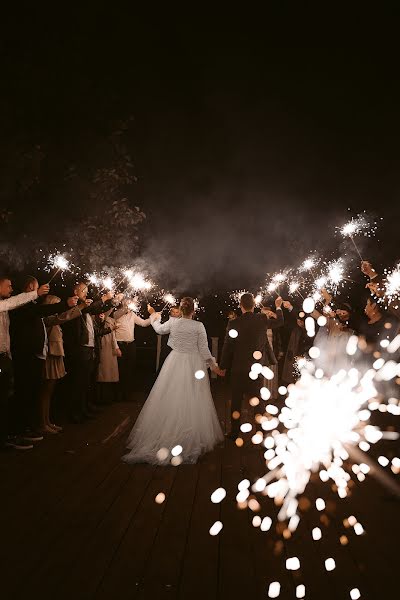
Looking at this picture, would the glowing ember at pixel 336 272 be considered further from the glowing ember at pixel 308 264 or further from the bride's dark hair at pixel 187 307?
the bride's dark hair at pixel 187 307

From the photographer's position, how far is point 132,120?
30.5 ft

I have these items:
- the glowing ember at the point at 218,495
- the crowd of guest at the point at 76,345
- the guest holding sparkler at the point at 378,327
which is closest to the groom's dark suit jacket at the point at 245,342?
the crowd of guest at the point at 76,345

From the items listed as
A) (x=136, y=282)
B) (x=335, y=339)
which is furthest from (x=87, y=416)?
(x=335, y=339)

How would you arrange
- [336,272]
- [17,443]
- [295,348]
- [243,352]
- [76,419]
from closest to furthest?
1. [17,443]
2. [243,352]
3. [76,419]
4. [295,348]
5. [336,272]

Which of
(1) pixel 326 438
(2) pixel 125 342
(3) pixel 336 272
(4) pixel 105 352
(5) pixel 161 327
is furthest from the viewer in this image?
(3) pixel 336 272

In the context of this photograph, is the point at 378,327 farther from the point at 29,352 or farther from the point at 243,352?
the point at 29,352

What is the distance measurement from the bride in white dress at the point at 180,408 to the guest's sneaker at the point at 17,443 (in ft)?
4.36

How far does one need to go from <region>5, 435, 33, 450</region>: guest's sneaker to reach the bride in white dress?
1.33 metres

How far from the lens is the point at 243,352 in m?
7.14

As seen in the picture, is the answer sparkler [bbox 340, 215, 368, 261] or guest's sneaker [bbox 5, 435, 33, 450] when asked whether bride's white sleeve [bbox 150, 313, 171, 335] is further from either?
sparkler [bbox 340, 215, 368, 261]

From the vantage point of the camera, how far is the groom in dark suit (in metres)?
7.03

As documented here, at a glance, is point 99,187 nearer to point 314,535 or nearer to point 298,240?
point 314,535

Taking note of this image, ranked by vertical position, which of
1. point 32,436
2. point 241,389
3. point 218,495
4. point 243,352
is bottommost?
point 218,495

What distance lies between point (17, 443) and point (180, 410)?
2.17 m
